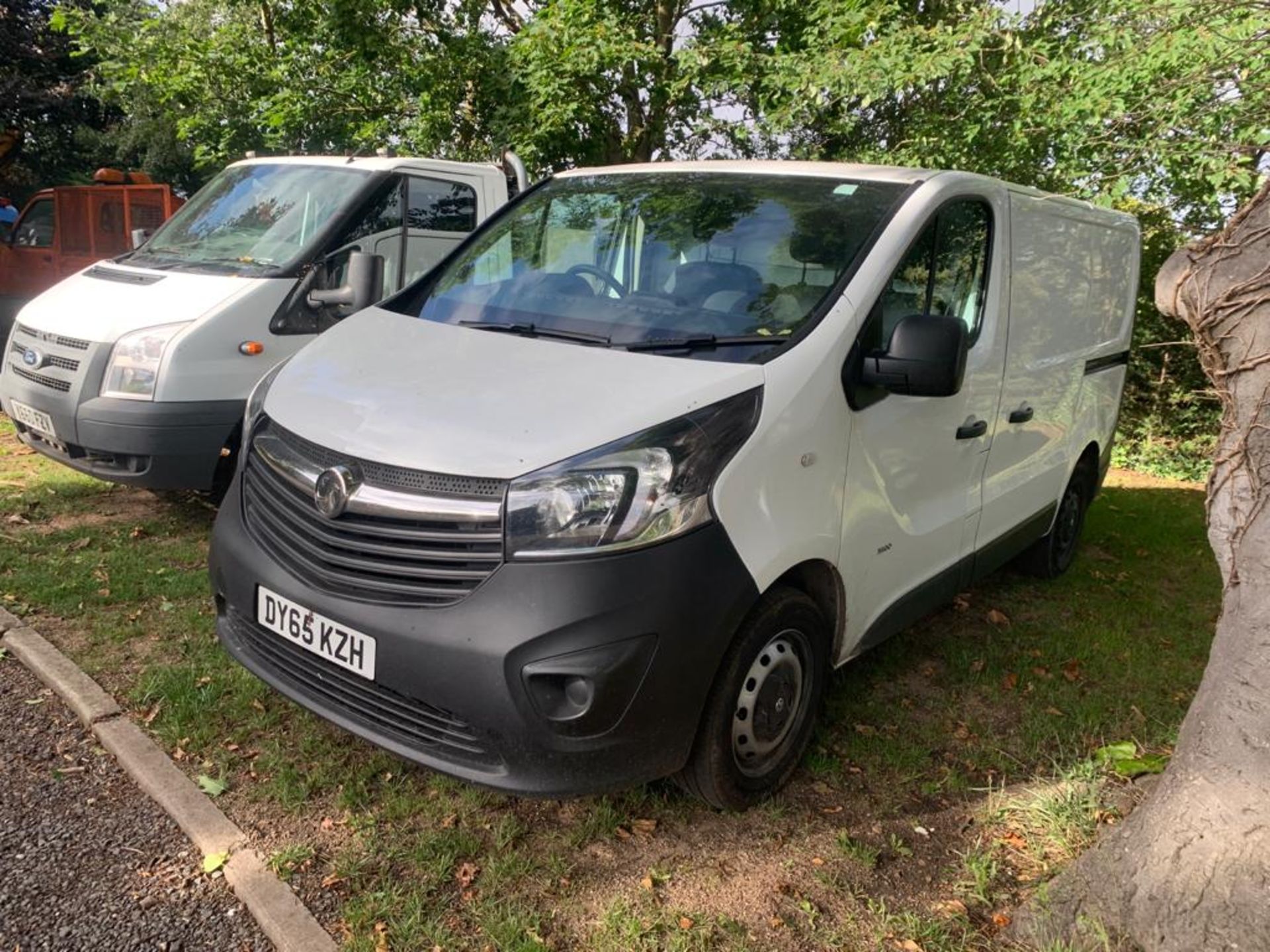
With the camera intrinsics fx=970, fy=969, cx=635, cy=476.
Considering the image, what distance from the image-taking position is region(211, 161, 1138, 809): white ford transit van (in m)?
2.32

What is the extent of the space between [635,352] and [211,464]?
2.76 m

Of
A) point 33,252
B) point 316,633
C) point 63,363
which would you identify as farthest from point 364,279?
point 33,252

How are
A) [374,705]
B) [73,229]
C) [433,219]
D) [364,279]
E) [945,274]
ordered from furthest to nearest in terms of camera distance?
1. [73,229]
2. [433,219]
3. [364,279]
4. [945,274]
5. [374,705]

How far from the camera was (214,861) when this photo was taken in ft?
8.43

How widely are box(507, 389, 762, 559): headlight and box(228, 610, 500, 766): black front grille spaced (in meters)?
0.50

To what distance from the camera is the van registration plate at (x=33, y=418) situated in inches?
187

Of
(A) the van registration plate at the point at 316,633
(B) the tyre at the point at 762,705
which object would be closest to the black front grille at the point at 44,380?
(A) the van registration plate at the point at 316,633

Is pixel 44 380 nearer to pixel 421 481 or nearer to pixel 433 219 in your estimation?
pixel 433 219

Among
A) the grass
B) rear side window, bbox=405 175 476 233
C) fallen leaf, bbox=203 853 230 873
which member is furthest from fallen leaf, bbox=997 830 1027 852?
rear side window, bbox=405 175 476 233

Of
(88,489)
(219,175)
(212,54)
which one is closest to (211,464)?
(88,489)

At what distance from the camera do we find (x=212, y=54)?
Result: 9836mm

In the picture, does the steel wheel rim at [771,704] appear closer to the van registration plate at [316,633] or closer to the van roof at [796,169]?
the van registration plate at [316,633]

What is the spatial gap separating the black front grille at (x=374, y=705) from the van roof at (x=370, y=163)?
3.50 metres

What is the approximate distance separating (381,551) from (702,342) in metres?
1.08
